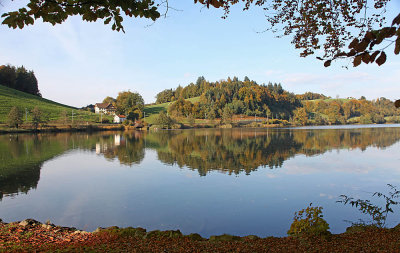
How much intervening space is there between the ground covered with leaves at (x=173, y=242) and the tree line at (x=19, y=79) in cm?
12353

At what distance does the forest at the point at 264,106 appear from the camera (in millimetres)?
132750

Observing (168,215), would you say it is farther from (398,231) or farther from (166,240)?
(398,231)

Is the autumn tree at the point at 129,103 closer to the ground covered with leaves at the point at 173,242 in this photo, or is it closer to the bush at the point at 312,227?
the ground covered with leaves at the point at 173,242

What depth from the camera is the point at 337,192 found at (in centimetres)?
1278

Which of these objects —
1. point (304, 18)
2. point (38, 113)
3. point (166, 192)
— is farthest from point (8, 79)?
point (304, 18)

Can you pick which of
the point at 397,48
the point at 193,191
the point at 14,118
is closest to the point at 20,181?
the point at 193,191

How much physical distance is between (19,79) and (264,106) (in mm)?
124324

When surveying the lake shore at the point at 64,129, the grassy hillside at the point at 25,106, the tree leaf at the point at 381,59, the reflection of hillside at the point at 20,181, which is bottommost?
the reflection of hillside at the point at 20,181

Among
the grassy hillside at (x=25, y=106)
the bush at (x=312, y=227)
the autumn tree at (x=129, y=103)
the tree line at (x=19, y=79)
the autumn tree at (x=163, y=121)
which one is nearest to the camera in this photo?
the bush at (x=312, y=227)

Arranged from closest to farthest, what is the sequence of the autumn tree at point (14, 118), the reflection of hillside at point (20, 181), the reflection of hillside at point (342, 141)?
the reflection of hillside at point (20, 181), the reflection of hillside at point (342, 141), the autumn tree at point (14, 118)

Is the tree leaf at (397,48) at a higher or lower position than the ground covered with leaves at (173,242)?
higher

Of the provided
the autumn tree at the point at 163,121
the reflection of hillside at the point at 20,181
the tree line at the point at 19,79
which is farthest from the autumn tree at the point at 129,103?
the reflection of hillside at the point at 20,181

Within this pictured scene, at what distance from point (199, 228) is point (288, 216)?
3514 mm

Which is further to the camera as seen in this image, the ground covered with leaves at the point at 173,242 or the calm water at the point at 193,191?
the calm water at the point at 193,191
